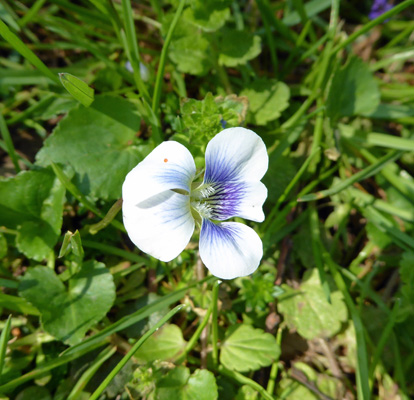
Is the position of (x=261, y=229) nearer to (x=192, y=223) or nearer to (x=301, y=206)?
(x=301, y=206)

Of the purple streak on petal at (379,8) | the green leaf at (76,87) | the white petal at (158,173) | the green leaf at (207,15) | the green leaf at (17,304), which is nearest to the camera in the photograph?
the white petal at (158,173)

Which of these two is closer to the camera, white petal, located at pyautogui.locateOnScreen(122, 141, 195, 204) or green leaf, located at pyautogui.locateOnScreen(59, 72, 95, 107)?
white petal, located at pyautogui.locateOnScreen(122, 141, 195, 204)

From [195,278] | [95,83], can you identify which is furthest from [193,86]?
[195,278]

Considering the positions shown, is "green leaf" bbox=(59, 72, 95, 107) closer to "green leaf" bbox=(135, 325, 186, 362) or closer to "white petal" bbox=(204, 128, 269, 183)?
"white petal" bbox=(204, 128, 269, 183)

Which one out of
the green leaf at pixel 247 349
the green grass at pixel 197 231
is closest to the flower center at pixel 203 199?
the green grass at pixel 197 231

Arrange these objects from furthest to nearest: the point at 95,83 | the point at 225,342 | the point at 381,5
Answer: the point at 381,5
the point at 95,83
the point at 225,342

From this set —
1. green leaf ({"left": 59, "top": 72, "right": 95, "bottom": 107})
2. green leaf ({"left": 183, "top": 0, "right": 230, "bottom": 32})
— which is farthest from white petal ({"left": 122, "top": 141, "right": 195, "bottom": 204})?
green leaf ({"left": 183, "top": 0, "right": 230, "bottom": 32})

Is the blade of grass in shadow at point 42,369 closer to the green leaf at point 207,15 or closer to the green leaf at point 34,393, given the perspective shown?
the green leaf at point 34,393
